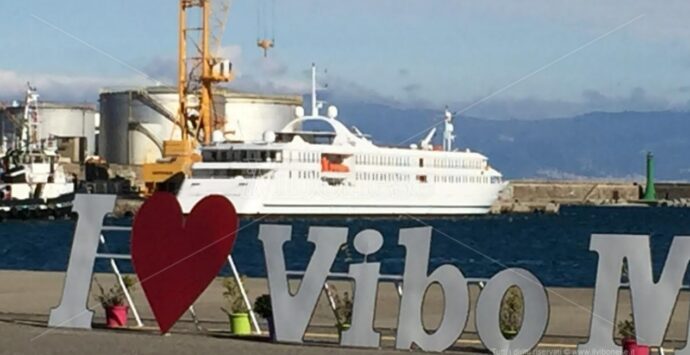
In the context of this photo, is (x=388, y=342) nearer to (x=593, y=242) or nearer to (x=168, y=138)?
(x=593, y=242)

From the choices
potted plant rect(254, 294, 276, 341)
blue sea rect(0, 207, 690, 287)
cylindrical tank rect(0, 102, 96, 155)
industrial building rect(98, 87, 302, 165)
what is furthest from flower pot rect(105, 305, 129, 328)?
cylindrical tank rect(0, 102, 96, 155)

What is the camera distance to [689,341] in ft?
43.0

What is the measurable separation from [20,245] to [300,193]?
90.1 ft

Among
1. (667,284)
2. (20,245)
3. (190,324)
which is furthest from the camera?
(20,245)

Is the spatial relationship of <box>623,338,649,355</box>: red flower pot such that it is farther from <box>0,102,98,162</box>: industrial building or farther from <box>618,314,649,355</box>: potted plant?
<box>0,102,98,162</box>: industrial building

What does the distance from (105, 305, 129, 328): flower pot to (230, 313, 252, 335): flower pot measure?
1376 mm

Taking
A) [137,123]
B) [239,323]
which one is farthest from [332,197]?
[239,323]

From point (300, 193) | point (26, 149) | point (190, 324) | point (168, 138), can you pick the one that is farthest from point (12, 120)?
point (190, 324)

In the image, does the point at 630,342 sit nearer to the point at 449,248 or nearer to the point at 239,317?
the point at 239,317

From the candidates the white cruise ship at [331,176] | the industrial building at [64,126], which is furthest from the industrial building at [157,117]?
the white cruise ship at [331,176]

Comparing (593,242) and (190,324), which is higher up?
(593,242)

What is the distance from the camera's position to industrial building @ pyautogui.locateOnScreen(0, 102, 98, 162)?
10958cm

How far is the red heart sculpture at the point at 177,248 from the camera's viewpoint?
1506 centimetres

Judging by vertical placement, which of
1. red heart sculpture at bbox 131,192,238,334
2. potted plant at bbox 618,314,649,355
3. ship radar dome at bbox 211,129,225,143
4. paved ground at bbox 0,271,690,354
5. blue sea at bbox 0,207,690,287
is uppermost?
ship radar dome at bbox 211,129,225,143
